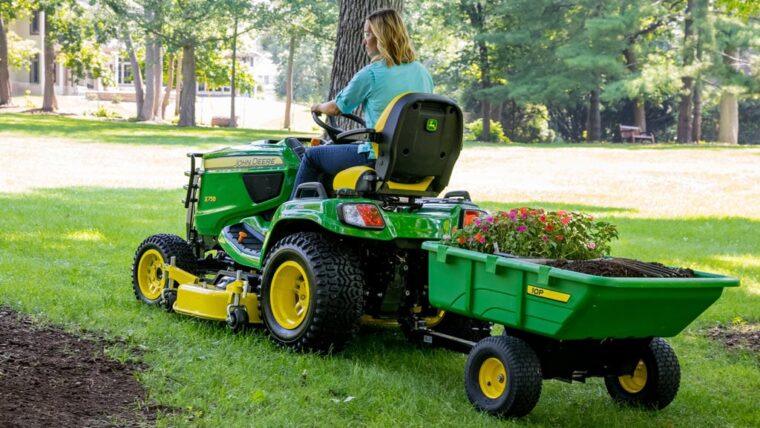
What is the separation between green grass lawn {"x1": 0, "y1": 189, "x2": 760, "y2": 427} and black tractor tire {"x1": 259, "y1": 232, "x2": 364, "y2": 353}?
0.11 meters

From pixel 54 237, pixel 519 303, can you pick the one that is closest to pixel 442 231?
pixel 519 303

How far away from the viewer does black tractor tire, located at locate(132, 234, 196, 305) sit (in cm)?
716

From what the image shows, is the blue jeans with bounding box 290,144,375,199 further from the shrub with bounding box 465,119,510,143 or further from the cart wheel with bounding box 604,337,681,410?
the shrub with bounding box 465,119,510,143

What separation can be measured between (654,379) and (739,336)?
243cm

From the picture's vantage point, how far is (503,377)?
493 cm

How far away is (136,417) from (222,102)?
70862 mm

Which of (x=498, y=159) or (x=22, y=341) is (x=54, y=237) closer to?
(x=22, y=341)

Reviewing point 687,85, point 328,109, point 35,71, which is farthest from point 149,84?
point 328,109

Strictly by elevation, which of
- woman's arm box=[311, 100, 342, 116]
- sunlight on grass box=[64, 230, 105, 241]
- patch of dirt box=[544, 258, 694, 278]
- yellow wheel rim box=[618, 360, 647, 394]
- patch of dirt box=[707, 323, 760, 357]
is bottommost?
patch of dirt box=[707, 323, 760, 357]

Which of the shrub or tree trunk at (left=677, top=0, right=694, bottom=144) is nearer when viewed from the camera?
tree trunk at (left=677, top=0, right=694, bottom=144)

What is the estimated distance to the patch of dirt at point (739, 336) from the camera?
6988mm

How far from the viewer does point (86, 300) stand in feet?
23.4

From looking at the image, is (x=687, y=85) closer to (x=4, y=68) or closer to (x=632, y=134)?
(x=632, y=134)

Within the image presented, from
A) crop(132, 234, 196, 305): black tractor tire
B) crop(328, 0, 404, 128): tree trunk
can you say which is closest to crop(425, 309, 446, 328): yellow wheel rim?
crop(132, 234, 196, 305): black tractor tire
